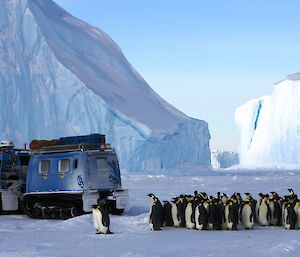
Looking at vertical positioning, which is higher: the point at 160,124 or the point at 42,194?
the point at 160,124

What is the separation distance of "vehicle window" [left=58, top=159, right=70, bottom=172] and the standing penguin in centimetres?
296

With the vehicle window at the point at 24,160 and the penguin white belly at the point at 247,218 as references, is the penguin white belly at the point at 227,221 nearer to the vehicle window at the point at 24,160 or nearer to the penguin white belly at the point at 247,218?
the penguin white belly at the point at 247,218

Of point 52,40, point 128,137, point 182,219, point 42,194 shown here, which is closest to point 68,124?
point 128,137

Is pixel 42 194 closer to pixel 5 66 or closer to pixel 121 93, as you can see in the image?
pixel 5 66

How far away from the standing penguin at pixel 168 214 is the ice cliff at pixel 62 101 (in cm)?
2503

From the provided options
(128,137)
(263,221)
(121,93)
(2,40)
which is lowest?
(263,221)

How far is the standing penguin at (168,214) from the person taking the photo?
11945mm

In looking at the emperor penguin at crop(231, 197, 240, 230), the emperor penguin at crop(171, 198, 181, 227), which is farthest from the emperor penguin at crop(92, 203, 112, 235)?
the emperor penguin at crop(231, 197, 240, 230)

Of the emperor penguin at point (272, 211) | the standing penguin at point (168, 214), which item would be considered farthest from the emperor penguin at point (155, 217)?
the emperor penguin at point (272, 211)

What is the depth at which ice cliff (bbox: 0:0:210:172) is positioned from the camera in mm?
36969

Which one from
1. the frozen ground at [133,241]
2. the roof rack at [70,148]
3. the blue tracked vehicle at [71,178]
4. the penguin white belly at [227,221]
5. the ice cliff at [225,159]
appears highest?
the ice cliff at [225,159]

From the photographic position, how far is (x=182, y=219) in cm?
1198

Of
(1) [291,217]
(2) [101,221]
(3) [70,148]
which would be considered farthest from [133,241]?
(3) [70,148]

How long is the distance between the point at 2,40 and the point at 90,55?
904 cm
